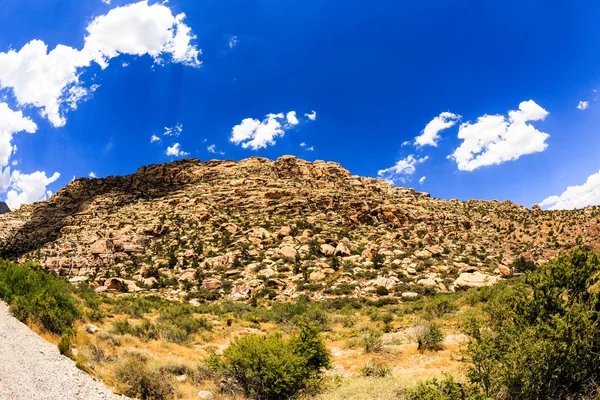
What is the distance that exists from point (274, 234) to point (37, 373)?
3084cm

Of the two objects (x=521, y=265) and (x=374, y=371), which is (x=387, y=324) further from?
(x=521, y=265)

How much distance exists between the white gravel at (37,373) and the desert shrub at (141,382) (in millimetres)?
547

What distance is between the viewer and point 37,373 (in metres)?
7.70

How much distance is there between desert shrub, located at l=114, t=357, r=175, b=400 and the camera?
8906mm

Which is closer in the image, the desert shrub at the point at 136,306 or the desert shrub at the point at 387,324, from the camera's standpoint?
the desert shrub at the point at 387,324

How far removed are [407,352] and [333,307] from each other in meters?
10.2

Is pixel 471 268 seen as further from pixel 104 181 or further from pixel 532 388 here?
pixel 104 181

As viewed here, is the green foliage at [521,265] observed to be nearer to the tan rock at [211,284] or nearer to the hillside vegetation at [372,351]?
the hillside vegetation at [372,351]

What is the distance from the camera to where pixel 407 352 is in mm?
13875

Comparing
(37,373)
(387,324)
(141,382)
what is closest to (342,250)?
(387,324)

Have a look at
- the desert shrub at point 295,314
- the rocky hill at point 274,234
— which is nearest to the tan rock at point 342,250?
the rocky hill at point 274,234

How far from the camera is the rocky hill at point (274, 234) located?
29.4m

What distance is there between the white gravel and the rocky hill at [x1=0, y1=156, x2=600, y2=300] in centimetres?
1833

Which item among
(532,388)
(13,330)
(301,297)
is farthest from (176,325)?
(532,388)
